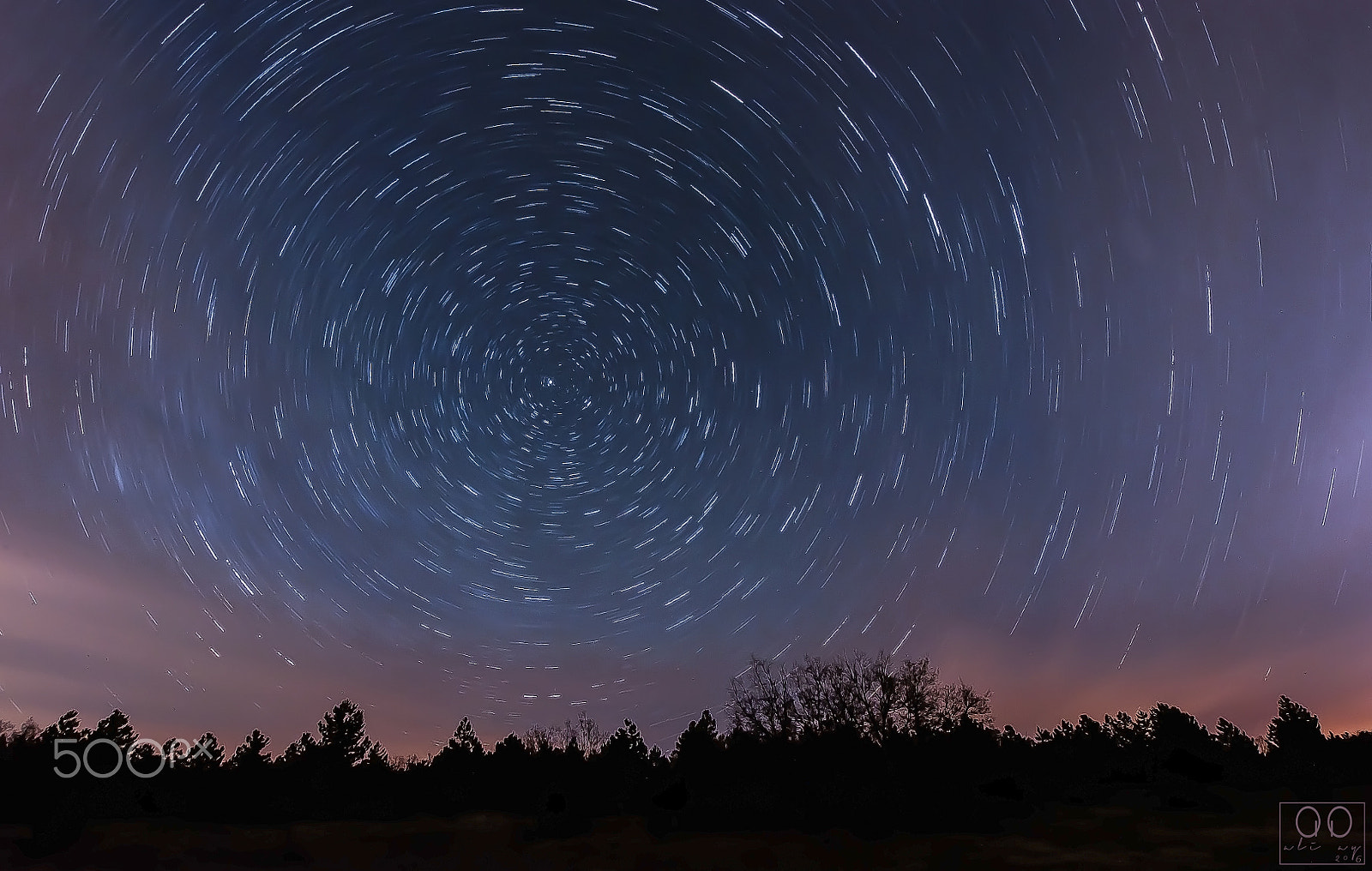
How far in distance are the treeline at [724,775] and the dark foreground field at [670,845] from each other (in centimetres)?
119

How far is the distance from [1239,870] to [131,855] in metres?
34.9

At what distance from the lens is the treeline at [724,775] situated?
25016mm

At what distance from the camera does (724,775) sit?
28250 mm

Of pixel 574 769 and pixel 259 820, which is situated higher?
pixel 574 769

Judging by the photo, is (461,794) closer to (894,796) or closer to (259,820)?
(259,820)

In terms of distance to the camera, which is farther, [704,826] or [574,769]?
[574,769]

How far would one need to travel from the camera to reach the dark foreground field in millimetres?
19734

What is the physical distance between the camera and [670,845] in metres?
22.7

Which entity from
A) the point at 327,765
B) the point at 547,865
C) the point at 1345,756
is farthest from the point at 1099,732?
the point at 327,765

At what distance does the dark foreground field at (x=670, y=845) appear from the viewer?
19.7 metres

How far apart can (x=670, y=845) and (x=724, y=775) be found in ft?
19.7

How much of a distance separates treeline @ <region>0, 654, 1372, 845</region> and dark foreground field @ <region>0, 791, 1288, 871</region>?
1191 mm

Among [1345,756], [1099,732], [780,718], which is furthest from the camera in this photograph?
[780,718]

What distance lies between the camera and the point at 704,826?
24.8 m
